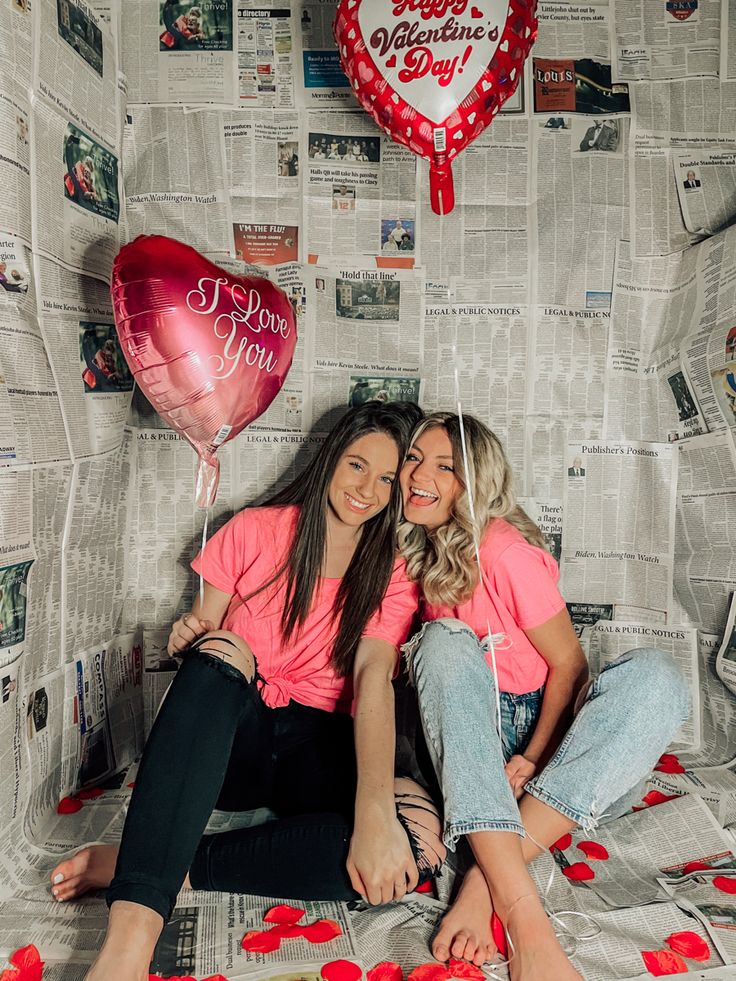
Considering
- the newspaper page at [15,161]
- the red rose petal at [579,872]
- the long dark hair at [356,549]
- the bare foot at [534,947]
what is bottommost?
the red rose petal at [579,872]

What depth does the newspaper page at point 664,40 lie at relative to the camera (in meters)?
1.60

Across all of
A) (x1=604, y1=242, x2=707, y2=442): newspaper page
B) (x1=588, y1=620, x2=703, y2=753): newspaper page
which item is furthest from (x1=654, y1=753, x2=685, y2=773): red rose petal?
(x1=604, y1=242, x2=707, y2=442): newspaper page

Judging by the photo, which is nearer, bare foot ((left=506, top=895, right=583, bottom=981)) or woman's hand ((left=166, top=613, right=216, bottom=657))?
bare foot ((left=506, top=895, right=583, bottom=981))

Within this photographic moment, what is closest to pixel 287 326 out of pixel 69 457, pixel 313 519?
pixel 313 519

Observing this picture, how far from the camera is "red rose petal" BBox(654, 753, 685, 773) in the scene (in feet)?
5.03

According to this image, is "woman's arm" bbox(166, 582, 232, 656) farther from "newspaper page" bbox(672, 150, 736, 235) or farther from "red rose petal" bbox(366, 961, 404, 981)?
"newspaper page" bbox(672, 150, 736, 235)

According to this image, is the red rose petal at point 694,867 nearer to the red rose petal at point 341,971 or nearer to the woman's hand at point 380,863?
the woman's hand at point 380,863

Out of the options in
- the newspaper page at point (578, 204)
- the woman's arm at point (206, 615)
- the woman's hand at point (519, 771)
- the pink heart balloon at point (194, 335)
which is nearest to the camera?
the pink heart balloon at point (194, 335)

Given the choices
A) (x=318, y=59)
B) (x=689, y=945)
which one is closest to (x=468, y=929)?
(x=689, y=945)

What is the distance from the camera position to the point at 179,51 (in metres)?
1.60

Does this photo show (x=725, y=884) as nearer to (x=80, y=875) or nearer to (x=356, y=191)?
(x=80, y=875)

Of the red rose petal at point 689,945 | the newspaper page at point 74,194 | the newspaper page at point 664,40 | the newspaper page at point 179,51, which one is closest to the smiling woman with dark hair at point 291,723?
the red rose petal at point 689,945

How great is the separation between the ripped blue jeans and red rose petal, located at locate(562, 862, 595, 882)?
0.10 m

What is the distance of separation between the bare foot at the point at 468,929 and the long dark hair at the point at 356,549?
1.41ft
